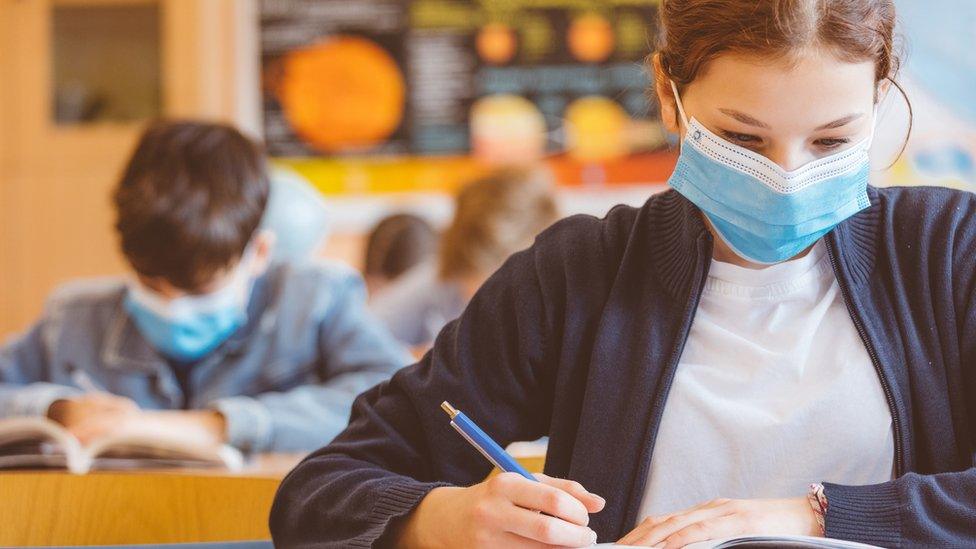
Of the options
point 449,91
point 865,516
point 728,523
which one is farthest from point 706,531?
point 449,91

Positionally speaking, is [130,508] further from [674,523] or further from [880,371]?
[880,371]

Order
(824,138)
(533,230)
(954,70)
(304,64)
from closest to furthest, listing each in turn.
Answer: (824,138), (533,230), (954,70), (304,64)

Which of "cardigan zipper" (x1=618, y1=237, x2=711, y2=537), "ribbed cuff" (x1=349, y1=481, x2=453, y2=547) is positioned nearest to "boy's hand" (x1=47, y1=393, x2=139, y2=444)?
"ribbed cuff" (x1=349, y1=481, x2=453, y2=547)

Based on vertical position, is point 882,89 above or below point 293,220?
above

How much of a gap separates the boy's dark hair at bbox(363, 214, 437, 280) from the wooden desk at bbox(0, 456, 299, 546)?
270 centimetres

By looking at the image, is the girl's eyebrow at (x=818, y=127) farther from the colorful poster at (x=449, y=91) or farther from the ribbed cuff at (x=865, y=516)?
the colorful poster at (x=449, y=91)

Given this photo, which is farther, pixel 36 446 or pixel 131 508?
pixel 36 446

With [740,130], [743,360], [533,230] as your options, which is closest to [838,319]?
[743,360]

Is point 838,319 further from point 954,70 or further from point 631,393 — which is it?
point 954,70

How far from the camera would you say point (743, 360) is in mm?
1102

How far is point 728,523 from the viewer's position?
2.97 ft

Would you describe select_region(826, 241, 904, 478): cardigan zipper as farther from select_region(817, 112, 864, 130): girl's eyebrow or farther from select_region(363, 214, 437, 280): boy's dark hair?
select_region(363, 214, 437, 280): boy's dark hair

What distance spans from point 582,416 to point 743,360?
0.51 feet

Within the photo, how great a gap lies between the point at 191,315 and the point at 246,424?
0.24m
